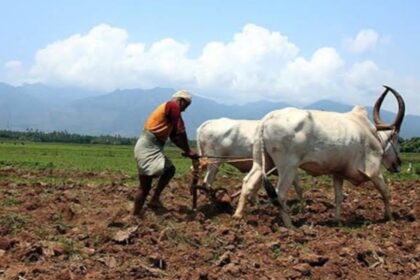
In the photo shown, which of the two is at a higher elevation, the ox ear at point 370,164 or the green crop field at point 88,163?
the ox ear at point 370,164

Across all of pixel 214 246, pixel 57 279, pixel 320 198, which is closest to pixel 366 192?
pixel 320 198

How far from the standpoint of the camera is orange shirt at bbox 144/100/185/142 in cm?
937

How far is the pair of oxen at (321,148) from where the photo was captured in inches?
368

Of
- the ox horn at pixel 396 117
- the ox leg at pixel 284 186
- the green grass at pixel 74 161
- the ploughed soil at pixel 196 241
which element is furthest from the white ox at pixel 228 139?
the green grass at pixel 74 161

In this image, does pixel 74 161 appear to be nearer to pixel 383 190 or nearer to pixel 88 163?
pixel 88 163

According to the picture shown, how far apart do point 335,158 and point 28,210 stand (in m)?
4.93

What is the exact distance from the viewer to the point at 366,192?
14.8 meters

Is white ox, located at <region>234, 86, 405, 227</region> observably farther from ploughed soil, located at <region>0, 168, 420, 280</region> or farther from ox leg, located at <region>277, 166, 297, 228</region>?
ploughed soil, located at <region>0, 168, 420, 280</region>

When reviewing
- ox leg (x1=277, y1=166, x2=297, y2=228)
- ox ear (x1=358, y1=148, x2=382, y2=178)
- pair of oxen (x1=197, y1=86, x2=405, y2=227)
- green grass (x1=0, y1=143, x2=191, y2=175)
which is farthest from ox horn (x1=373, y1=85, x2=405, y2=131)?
green grass (x1=0, y1=143, x2=191, y2=175)

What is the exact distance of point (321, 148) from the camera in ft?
31.3

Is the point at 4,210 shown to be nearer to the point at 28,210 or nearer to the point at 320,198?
the point at 28,210

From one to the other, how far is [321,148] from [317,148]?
0.24ft

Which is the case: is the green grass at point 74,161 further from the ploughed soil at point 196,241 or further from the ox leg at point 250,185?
the ox leg at point 250,185

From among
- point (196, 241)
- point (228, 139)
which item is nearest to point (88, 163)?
point (228, 139)
